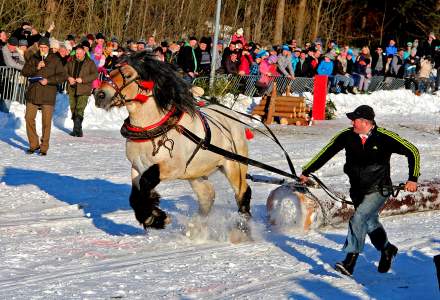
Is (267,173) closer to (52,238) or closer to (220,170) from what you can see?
(220,170)

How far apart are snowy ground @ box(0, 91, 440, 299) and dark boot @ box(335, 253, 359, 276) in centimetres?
10

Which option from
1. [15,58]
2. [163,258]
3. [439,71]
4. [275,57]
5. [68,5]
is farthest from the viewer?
[439,71]

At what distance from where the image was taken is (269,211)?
34.9 feet

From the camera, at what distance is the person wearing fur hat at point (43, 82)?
15219 millimetres

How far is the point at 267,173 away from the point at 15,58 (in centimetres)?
665

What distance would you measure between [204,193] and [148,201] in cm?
147

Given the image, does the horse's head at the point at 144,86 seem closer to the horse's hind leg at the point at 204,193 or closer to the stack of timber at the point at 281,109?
the horse's hind leg at the point at 204,193

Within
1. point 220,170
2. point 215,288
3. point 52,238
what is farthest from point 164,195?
point 215,288

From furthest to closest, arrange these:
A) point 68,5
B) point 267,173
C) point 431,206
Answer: point 68,5 < point 267,173 < point 431,206

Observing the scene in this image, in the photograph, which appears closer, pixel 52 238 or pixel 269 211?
pixel 52 238

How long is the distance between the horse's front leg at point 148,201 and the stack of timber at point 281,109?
43.2 feet

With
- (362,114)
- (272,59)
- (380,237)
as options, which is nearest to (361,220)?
(380,237)

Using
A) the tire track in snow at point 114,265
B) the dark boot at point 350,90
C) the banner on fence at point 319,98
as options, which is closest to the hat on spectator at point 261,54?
the banner on fence at point 319,98

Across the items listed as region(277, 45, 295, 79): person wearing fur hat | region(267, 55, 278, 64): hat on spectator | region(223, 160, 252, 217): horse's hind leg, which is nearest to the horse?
region(223, 160, 252, 217): horse's hind leg
